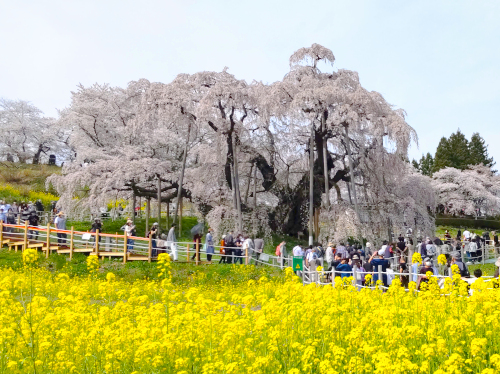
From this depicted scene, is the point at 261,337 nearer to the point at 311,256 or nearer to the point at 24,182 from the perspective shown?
the point at 311,256

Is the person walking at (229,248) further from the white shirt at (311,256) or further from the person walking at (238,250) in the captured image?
the white shirt at (311,256)

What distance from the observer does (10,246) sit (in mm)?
20469

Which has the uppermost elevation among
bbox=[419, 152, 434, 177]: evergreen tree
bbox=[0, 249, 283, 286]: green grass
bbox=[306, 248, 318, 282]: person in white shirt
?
bbox=[419, 152, 434, 177]: evergreen tree

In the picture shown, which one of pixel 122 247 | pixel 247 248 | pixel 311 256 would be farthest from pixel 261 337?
pixel 122 247

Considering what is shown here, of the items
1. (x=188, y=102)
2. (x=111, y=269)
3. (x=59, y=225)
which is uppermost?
(x=188, y=102)

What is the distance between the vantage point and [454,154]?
5203 cm

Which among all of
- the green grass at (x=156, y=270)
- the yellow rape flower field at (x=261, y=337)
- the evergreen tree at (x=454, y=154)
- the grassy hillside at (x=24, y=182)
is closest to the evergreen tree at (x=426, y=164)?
the evergreen tree at (x=454, y=154)

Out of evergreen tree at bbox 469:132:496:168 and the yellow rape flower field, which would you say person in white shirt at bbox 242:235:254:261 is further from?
evergreen tree at bbox 469:132:496:168

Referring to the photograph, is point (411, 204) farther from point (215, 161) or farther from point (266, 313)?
point (266, 313)

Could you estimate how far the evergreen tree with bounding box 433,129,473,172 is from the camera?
5116 cm

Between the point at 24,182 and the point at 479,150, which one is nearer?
the point at 24,182

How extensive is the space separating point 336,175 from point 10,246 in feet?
46.3

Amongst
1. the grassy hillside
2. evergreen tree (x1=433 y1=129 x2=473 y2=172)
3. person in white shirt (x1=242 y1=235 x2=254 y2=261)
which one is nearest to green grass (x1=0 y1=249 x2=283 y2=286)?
person in white shirt (x1=242 y1=235 x2=254 y2=261)

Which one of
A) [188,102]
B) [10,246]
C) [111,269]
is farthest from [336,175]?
[10,246]
